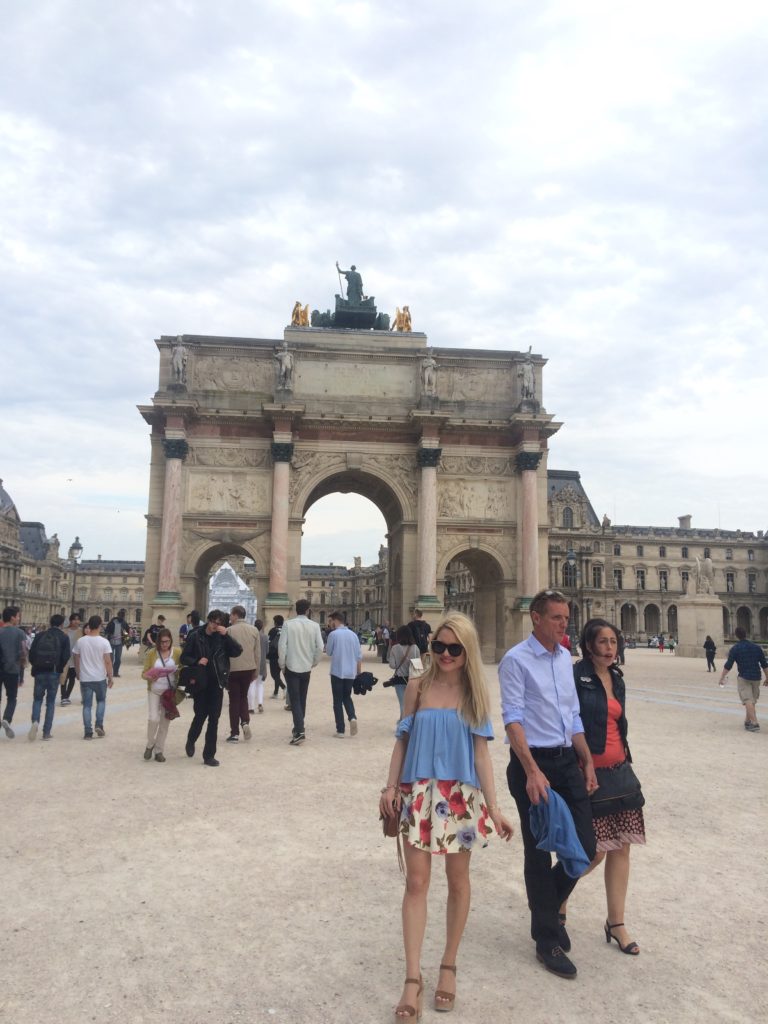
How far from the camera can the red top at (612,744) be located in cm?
468

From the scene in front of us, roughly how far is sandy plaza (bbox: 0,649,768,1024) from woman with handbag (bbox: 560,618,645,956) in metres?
0.32

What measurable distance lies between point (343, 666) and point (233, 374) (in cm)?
2279

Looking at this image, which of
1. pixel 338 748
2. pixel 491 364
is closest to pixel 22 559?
pixel 491 364

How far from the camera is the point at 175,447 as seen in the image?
31.4 metres

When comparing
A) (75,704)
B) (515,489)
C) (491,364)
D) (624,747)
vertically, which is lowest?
(75,704)

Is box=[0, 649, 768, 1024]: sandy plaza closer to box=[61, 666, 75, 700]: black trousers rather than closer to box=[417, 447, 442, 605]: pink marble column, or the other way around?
box=[61, 666, 75, 700]: black trousers

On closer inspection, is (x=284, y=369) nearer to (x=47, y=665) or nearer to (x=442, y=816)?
(x=47, y=665)

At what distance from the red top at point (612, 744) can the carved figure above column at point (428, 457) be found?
89.8 ft

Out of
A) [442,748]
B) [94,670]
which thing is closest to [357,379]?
[94,670]

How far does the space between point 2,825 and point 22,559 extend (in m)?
115

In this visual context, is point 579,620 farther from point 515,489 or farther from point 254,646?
point 254,646

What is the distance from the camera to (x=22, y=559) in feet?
365

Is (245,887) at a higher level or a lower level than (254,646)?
lower

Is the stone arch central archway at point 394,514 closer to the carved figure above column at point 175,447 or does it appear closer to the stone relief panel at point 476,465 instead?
the stone relief panel at point 476,465
